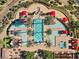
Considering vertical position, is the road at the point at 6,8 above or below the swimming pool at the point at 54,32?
above

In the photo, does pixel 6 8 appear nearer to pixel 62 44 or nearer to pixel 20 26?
pixel 20 26

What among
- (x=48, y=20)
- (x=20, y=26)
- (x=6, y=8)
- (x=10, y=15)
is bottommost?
(x=20, y=26)

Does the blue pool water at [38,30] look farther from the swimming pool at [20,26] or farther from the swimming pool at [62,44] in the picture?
the swimming pool at [62,44]

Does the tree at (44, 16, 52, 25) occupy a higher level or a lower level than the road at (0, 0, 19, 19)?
lower

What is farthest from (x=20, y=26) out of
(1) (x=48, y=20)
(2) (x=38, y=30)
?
(1) (x=48, y=20)

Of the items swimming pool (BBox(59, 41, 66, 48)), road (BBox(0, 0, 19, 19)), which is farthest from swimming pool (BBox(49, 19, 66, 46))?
road (BBox(0, 0, 19, 19))

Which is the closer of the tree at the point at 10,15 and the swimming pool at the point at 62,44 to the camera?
the swimming pool at the point at 62,44

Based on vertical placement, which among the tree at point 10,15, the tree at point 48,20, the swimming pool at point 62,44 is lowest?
the swimming pool at point 62,44

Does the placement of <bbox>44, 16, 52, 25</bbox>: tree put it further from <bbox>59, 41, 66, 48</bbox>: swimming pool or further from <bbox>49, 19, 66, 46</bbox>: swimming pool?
<bbox>59, 41, 66, 48</bbox>: swimming pool

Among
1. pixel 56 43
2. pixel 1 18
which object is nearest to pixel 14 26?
pixel 1 18

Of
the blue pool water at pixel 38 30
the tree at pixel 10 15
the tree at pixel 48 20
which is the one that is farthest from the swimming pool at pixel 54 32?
the tree at pixel 10 15

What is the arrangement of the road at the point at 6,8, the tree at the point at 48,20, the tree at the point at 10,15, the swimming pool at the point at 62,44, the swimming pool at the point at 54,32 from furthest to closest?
the road at the point at 6,8 → the tree at the point at 10,15 → the tree at the point at 48,20 → the swimming pool at the point at 54,32 → the swimming pool at the point at 62,44

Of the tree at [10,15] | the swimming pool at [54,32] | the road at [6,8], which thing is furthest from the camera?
the road at [6,8]
